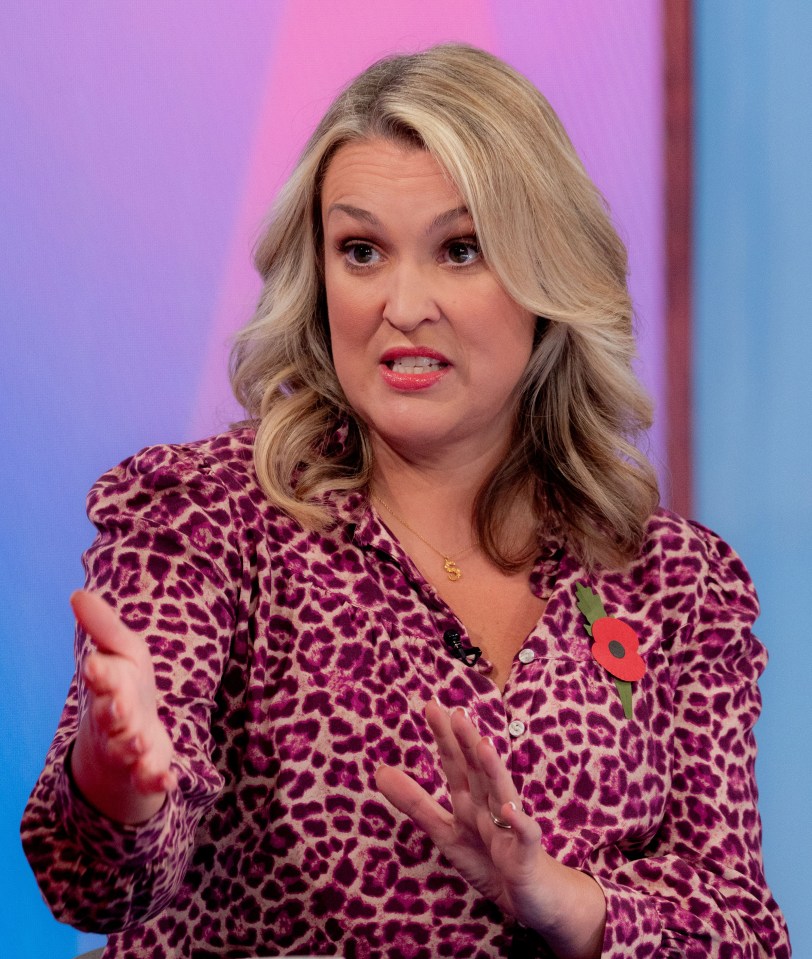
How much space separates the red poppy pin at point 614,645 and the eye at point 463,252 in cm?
44

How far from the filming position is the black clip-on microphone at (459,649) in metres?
1.65

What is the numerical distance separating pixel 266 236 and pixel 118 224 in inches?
15.6

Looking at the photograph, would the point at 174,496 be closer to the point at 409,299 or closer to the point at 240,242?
the point at 409,299

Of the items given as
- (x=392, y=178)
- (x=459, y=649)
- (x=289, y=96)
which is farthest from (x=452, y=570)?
(x=289, y=96)

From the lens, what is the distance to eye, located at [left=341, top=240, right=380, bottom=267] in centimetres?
171

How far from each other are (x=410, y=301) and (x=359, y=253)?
12cm

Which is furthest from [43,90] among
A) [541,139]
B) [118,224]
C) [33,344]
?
[541,139]

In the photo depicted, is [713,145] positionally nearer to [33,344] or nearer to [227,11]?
[227,11]

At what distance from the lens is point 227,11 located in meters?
2.25

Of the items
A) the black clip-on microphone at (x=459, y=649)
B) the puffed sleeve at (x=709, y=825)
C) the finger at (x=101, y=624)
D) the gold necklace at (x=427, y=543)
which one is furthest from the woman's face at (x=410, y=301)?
the finger at (x=101, y=624)

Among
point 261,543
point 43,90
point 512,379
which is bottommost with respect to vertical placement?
point 261,543

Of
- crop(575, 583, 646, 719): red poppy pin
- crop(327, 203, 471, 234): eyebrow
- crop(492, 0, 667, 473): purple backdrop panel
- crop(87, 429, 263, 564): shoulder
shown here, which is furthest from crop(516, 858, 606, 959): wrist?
crop(492, 0, 667, 473): purple backdrop panel

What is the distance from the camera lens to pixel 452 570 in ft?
5.86

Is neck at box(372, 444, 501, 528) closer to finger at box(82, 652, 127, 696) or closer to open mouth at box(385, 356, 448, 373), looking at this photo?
open mouth at box(385, 356, 448, 373)
